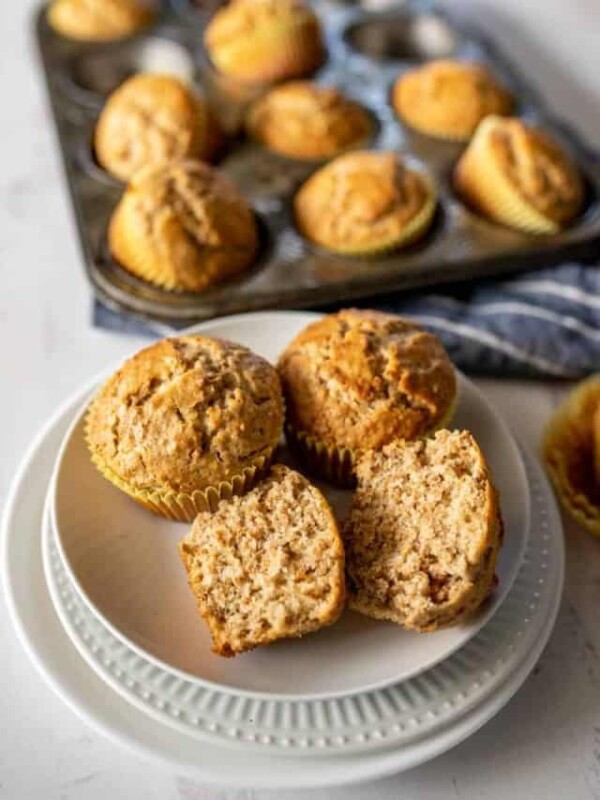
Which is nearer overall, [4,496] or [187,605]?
[187,605]

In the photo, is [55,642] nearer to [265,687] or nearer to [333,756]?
[265,687]

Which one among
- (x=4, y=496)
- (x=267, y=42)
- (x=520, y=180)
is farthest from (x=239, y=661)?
(x=267, y=42)

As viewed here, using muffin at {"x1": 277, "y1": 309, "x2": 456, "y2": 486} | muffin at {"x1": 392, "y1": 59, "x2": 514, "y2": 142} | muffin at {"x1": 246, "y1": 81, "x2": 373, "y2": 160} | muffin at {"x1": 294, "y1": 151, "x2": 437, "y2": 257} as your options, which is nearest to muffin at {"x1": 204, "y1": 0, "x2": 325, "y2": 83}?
muffin at {"x1": 246, "y1": 81, "x2": 373, "y2": 160}

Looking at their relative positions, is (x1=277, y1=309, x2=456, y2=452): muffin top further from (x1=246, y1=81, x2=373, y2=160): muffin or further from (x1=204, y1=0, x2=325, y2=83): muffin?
(x1=204, y1=0, x2=325, y2=83): muffin

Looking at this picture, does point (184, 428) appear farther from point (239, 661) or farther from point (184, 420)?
point (239, 661)

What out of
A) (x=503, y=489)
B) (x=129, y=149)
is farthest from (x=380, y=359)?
(x=129, y=149)

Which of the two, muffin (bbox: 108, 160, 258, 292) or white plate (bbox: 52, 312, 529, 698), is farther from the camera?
muffin (bbox: 108, 160, 258, 292)
